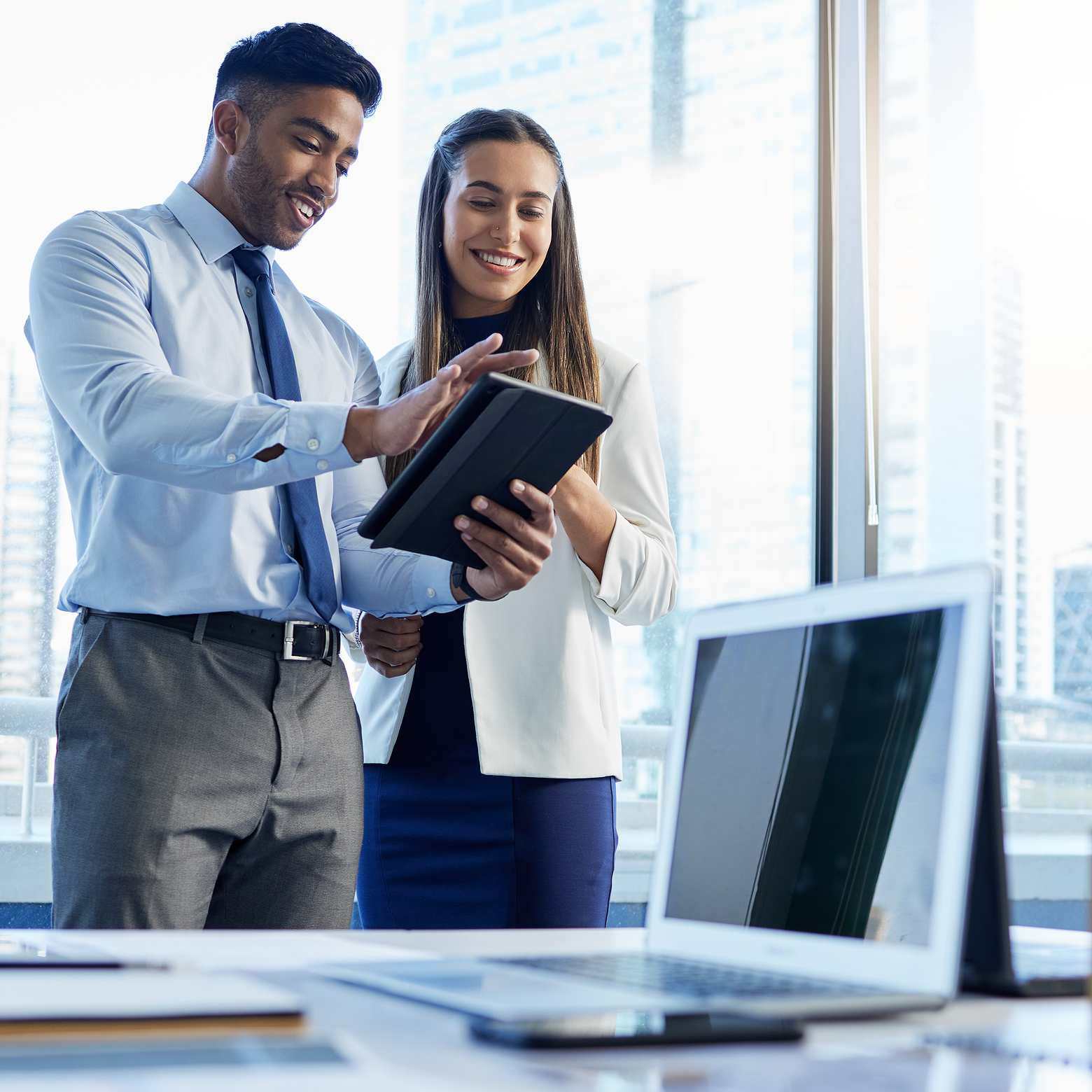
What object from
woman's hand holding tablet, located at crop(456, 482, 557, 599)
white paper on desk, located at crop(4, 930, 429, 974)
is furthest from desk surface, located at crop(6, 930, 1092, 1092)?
woman's hand holding tablet, located at crop(456, 482, 557, 599)

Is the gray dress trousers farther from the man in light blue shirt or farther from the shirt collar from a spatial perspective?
the shirt collar

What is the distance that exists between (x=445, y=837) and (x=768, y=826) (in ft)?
3.04

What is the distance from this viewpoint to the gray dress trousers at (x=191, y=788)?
1.50 m

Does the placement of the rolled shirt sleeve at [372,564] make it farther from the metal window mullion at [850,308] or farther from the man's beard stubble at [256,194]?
the metal window mullion at [850,308]

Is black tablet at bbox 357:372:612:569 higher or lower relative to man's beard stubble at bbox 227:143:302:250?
lower

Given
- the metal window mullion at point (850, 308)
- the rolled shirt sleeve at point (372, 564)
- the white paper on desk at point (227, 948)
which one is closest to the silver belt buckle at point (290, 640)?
the rolled shirt sleeve at point (372, 564)

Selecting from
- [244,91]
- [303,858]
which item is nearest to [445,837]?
[303,858]

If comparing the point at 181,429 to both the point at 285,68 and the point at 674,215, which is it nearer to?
the point at 285,68

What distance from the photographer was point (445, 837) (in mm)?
1837

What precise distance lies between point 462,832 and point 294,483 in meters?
0.54

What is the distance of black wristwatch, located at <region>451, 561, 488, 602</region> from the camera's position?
1.71 metres

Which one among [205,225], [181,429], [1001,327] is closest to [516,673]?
[181,429]

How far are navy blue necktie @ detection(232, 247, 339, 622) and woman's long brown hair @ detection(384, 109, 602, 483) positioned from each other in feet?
0.87

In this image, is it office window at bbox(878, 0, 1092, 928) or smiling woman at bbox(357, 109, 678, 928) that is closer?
smiling woman at bbox(357, 109, 678, 928)
